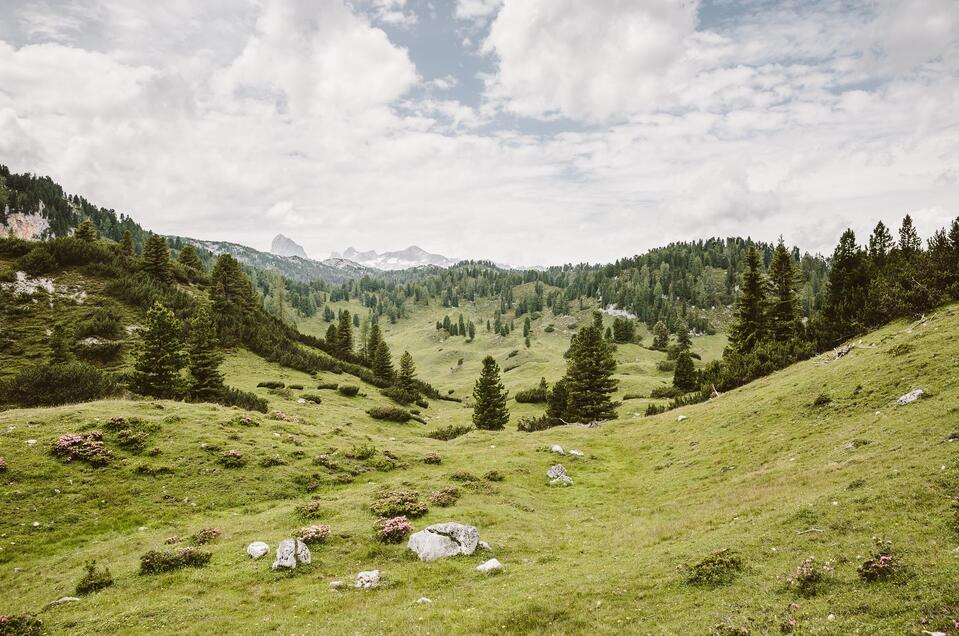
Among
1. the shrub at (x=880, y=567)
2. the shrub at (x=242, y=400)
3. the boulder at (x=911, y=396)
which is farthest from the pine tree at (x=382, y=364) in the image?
the shrub at (x=880, y=567)

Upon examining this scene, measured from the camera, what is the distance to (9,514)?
22.8 meters

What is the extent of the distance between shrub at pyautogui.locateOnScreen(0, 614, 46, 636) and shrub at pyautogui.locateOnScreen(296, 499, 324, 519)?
1128cm

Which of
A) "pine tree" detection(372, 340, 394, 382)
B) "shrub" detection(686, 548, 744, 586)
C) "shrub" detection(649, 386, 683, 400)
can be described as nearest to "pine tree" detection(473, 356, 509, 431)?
"shrub" detection(649, 386, 683, 400)

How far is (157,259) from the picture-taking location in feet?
315

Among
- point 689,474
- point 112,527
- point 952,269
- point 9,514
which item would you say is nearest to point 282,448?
point 112,527

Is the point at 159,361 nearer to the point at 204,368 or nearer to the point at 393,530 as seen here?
the point at 204,368

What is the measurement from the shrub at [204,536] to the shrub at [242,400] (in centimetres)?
3521

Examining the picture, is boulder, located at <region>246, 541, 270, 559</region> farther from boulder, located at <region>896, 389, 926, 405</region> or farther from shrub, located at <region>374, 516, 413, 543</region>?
boulder, located at <region>896, 389, 926, 405</region>

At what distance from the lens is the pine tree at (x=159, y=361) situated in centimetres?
5034

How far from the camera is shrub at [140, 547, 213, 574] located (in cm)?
1962

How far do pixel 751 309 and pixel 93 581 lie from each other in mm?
73763

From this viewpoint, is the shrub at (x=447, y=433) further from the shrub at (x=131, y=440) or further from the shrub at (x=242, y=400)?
the shrub at (x=131, y=440)

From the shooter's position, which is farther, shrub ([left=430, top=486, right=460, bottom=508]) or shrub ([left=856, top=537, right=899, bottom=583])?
shrub ([left=430, top=486, right=460, bottom=508])

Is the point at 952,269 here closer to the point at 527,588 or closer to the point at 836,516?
the point at 836,516
